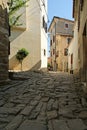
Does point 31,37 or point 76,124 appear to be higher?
point 31,37

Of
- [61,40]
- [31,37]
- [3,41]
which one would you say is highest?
[61,40]

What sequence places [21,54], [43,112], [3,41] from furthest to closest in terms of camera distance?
1. [21,54]
2. [3,41]
3. [43,112]

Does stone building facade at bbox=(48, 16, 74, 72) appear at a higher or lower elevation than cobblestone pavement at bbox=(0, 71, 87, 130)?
higher

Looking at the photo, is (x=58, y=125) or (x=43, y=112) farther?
(x=43, y=112)

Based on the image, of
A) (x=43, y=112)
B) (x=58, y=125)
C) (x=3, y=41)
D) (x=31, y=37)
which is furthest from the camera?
(x=31, y=37)

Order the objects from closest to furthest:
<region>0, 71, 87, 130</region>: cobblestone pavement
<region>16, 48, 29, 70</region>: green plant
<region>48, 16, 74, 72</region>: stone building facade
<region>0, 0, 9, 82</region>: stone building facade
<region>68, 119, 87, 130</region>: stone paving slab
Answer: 1. <region>68, 119, 87, 130</region>: stone paving slab
2. <region>0, 71, 87, 130</region>: cobblestone pavement
3. <region>0, 0, 9, 82</region>: stone building facade
4. <region>16, 48, 29, 70</region>: green plant
5. <region>48, 16, 74, 72</region>: stone building facade

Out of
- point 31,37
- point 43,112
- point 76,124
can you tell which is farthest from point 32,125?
point 31,37

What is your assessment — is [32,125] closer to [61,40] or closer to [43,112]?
[43,112]

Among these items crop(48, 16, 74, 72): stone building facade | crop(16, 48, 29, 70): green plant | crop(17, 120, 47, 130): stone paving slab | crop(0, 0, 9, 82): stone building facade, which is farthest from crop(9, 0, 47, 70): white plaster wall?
crop(48, 16, 74, 72): stone building facade

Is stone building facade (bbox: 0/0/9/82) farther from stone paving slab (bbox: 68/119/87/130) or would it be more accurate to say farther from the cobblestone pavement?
stone paving slab (bbox: 68/119/87/130)

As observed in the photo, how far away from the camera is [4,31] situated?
899 centimetres

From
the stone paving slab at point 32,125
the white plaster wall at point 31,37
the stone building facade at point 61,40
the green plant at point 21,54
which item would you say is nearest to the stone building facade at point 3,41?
the stone paving slab at point 32,125

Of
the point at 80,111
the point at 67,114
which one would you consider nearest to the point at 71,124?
the point at 67,114

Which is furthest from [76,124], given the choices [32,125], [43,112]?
[43,112]
